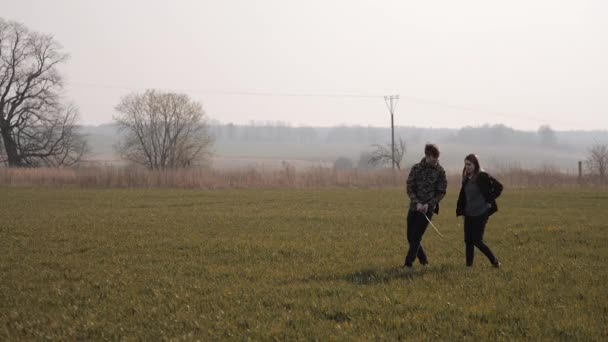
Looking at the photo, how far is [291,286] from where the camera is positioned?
898cm

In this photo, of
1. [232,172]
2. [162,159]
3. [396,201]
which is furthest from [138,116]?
[396,201]

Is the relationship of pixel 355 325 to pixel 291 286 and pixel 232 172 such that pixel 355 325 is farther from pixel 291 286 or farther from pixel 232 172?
pixel 232 172

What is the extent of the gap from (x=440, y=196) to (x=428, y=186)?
0.28m

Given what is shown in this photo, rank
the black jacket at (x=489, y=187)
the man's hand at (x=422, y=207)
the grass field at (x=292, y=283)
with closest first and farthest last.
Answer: the grass field at (x=292, y=283) → the man's hand at (x=422, y=207) → the black jacket at (x=489, y=187)

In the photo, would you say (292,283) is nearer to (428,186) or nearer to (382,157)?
(428,186)

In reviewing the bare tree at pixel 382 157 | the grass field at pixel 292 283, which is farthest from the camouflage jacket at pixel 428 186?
the bare tree at pixel 382 157

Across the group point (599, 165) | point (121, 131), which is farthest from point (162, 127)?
point (599, 165)

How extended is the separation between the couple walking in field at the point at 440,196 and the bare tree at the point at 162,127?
7156cm

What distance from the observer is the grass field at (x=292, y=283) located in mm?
6930

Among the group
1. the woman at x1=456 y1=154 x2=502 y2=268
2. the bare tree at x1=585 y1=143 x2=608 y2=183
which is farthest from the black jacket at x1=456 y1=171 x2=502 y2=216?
the bare tree at x1=585 y1=143 x2=608 y2=183

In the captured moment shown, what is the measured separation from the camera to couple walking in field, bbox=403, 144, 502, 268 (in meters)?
10.1

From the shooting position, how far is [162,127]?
81.9 metres

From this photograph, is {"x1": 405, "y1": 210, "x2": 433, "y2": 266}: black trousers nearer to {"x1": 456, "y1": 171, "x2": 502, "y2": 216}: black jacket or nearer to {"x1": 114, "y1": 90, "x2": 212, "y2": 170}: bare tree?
{"x1": 456, "y1": 171, "x2": 502, "y2": 216}: black jacket

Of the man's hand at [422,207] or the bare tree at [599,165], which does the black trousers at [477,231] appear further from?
the bare tree at [599,165]
